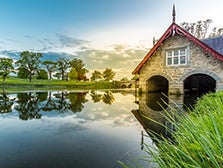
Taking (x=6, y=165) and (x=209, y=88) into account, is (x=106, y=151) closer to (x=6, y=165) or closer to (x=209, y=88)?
(x=6, y=165)

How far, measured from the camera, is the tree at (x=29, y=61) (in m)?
41.2

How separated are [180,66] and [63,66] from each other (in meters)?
46.6

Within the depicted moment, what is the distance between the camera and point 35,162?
8.43 ft

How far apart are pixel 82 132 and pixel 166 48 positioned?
1225 cm

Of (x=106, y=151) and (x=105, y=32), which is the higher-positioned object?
(x=105, y=32)

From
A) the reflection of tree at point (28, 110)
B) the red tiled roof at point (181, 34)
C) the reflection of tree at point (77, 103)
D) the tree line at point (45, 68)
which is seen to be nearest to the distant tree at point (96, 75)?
the tree line at point (45, 68)

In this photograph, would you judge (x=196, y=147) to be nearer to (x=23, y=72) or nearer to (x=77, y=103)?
(x=77, y=103)

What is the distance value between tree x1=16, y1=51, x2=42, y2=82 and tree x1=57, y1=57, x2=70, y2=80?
10.4 metres

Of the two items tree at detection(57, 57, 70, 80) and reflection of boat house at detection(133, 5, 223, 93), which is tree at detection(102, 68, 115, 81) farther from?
reflection of boat house at detection(133, 5, 223, 93)

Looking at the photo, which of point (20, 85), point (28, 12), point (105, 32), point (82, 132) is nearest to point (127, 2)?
point (105, 32)

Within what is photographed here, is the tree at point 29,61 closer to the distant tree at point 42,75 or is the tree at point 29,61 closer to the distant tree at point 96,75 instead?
the distant tree at point 42,75

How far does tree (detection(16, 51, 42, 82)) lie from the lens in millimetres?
41250

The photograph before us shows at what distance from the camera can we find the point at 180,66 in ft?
43.8

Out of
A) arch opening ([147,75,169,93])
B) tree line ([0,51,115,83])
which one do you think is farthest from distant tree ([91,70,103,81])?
arch opening ([147,75,169,93])
